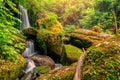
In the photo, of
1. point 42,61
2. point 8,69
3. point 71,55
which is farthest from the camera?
point 42,61

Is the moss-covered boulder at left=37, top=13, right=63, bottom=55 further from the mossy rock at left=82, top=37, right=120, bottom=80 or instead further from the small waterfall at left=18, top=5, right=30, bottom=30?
the mossy rock at left=82, top=37, right=120, bottom=80

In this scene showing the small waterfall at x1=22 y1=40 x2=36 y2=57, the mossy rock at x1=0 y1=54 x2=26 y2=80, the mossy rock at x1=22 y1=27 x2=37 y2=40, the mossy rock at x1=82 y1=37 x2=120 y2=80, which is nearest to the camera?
the mossy rock at x1=82 y1=37 x2=120 y2=80

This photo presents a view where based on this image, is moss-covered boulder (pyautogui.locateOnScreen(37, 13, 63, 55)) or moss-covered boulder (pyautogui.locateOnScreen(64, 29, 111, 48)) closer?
moss-covered boulder (pyautogui.locateOnScreen(64, 29, 111, 48))

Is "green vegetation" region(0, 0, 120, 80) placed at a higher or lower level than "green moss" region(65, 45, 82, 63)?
higher

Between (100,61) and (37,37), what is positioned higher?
(100,61)

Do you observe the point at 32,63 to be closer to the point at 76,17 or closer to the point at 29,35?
the point at 29,35

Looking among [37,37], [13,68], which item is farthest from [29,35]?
[13,68]

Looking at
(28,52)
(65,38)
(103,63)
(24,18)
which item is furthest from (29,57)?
(103,63)

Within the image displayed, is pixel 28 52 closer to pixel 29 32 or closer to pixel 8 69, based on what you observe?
pixel 29 32

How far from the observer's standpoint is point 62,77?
326 cm

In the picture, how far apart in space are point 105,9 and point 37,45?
1131cm

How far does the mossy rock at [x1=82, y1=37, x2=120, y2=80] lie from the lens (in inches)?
103

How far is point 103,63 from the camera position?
2766 millimetres

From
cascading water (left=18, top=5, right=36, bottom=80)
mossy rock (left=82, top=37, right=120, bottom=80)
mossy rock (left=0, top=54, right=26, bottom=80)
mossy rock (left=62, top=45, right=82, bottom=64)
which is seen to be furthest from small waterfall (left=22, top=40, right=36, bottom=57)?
mossy rock (left=82, top=37, right=120, bottom=80)
